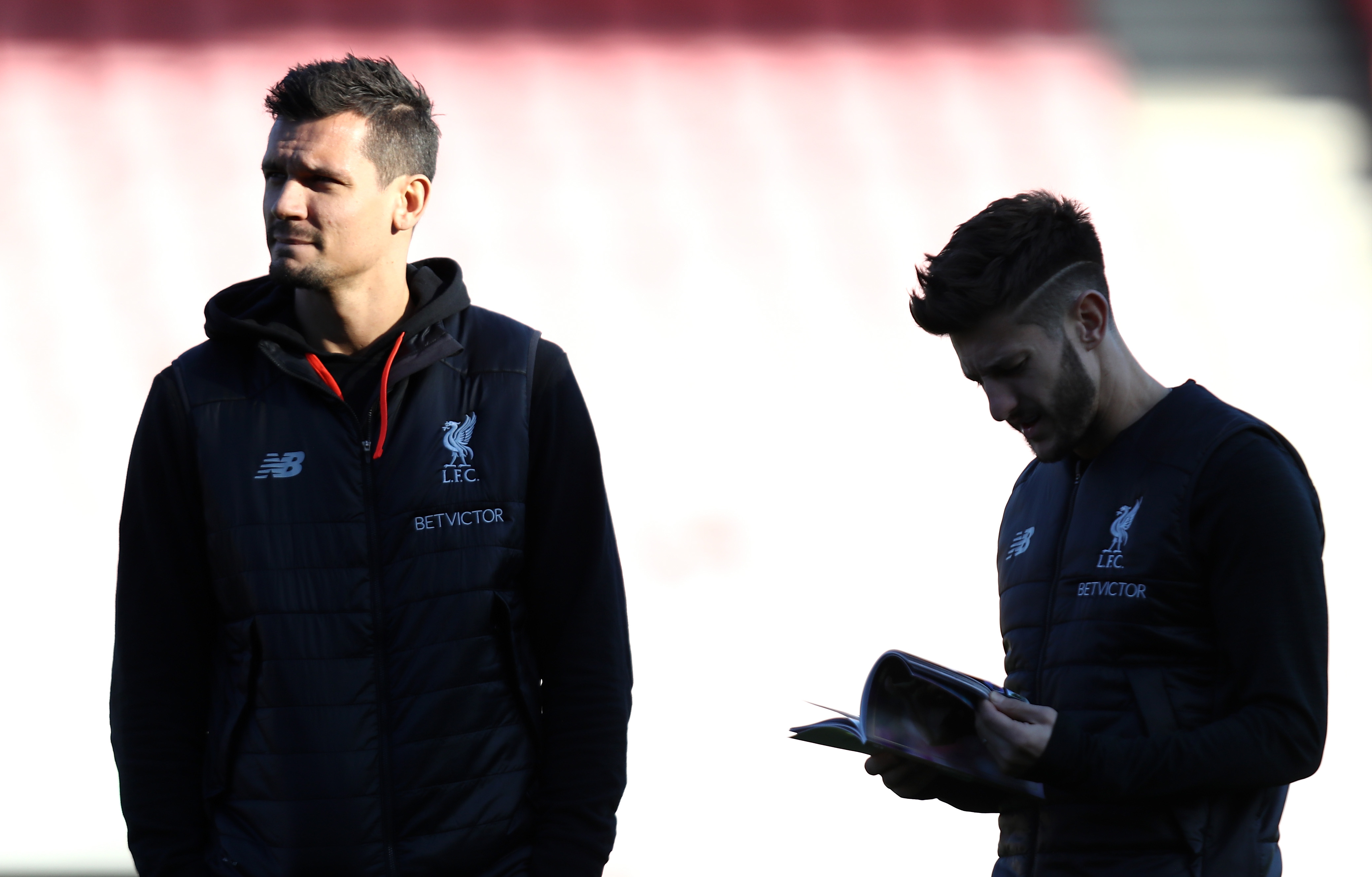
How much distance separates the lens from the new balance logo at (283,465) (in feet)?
5.41

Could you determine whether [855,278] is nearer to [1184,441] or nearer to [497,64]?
[497,64]

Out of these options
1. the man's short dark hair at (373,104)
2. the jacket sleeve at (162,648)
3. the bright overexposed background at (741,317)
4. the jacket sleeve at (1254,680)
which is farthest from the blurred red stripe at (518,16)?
the jacket sleeve at (1254,680)

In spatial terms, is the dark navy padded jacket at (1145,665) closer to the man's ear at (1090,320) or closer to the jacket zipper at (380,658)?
the man's ear at (1090,320)

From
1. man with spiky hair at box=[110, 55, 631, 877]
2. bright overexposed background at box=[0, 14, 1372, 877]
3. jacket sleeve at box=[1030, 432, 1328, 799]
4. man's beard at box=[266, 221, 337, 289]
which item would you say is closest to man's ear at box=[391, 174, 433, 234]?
man with spiky hair at box=[110, 55, 631, 877]

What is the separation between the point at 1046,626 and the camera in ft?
5.49

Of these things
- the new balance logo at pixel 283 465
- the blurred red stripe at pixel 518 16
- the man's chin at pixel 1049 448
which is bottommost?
the new balance logo at pixel 283 465

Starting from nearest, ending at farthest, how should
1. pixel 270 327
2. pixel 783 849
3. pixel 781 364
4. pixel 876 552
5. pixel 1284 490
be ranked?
pixel 1284 490, pixel 270 327, pixel 783 849, pixel 876 552, pixel 781 364

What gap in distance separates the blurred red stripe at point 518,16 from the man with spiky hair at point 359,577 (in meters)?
3.02

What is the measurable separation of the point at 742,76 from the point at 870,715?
3500 mm

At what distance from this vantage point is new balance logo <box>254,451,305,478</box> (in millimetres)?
1647

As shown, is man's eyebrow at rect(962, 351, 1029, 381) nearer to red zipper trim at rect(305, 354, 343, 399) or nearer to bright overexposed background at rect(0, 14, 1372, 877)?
red zipper trim at rect(305, 354, 343, 399)

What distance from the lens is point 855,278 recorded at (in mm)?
4414

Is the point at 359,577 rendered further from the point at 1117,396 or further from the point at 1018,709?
the point at 1117,396

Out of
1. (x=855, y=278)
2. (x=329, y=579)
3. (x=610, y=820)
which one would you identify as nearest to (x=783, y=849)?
(x=855, y=278)
